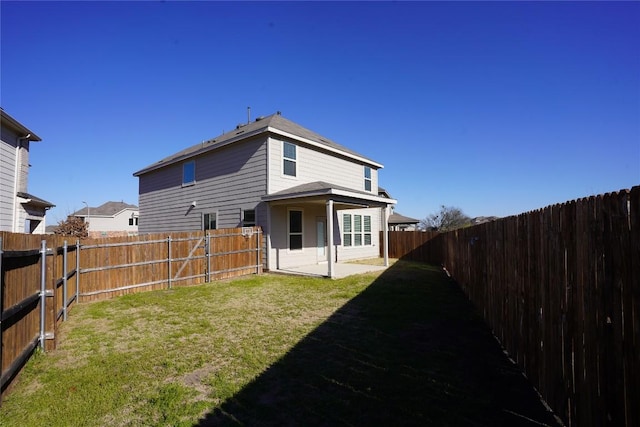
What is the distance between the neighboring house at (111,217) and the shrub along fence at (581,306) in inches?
1965

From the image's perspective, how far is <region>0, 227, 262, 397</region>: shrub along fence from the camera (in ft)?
12.1

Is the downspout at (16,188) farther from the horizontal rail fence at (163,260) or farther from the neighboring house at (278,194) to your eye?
the horizontal rail fence at (163,260)

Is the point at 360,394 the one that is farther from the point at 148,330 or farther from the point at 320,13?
the point at 320,13

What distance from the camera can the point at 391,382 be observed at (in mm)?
3590

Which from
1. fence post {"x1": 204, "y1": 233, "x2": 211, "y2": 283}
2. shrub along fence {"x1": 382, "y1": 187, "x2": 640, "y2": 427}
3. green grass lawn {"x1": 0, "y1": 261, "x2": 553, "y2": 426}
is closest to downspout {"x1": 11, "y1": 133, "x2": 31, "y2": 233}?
fence post {"x1": 204, "y1": 233, "x2": 211, "y2": 283}

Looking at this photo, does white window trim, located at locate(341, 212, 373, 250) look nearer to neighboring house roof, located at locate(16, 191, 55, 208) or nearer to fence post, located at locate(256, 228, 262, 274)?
fence post, located at locate(256, 228, 262, 274)

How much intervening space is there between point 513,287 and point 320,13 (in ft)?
35.2

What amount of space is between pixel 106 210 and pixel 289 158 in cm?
4675

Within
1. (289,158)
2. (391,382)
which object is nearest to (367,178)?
(289,158)

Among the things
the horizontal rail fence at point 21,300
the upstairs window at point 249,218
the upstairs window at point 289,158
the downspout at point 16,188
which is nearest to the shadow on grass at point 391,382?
the horizontal rail fence at point 21,300

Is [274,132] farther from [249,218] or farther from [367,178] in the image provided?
[367,178]

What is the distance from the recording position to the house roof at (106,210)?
46562mm

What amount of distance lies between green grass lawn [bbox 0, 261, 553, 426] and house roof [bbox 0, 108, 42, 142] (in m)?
9.54

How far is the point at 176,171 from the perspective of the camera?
17.9 metres
